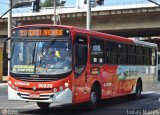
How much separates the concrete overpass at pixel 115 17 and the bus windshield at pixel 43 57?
33219mm

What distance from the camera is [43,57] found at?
48.1 ft

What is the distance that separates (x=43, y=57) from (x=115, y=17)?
122ft

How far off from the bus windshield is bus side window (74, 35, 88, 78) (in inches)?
15.1

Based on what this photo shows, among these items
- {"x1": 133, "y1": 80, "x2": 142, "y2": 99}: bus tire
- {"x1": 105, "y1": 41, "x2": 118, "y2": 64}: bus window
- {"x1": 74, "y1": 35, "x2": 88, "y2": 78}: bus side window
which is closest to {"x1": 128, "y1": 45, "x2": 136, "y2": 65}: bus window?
{"x1": 133, "y1": 80, "x2": 142, "y2": 99}: bus tire

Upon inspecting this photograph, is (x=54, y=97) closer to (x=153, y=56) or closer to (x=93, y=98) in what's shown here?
(x=93, y=98)

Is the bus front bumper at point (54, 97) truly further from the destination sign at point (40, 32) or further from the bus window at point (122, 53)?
the bus window at point (122, 53)

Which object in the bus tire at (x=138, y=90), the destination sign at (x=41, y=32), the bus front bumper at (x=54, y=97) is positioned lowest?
the bus tire at (x=138, y=90)

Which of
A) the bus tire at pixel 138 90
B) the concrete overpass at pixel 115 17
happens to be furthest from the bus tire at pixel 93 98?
the concrete overpass at pixel 115 17

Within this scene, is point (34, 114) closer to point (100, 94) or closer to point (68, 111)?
point (68, 111)

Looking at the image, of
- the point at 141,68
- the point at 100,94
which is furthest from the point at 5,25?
the point at 100,94

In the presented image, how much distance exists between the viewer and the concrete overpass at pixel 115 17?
48.1 meters

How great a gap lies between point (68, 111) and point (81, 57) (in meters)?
2.01

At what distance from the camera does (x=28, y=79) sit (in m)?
14.6

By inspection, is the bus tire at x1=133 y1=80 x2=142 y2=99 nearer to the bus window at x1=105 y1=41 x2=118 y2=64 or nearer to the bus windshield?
the bus window at x1=105 y1=41 x2=118 y2=64
